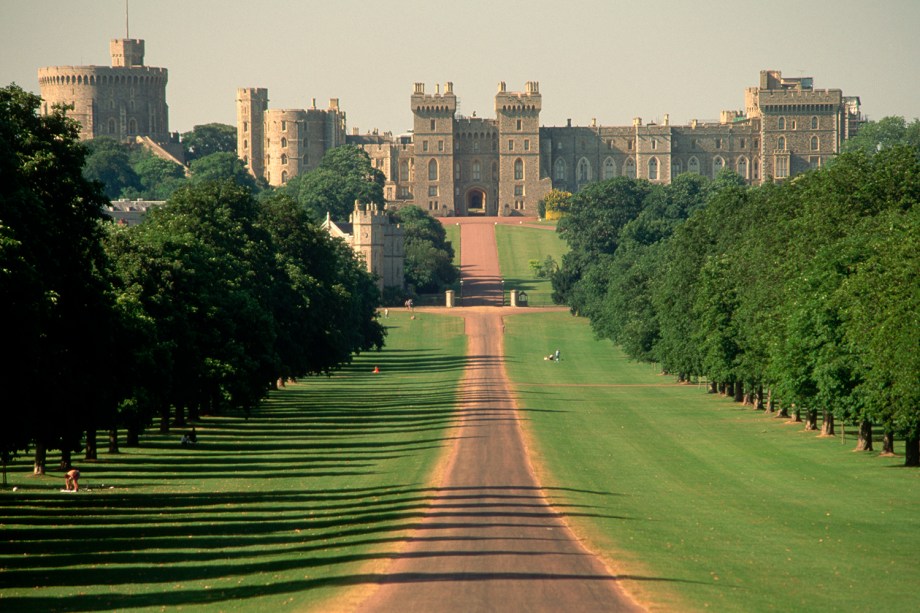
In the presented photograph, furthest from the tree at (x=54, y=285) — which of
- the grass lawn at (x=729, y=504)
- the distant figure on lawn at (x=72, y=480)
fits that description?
the grass lawn at (x=729, y=504)

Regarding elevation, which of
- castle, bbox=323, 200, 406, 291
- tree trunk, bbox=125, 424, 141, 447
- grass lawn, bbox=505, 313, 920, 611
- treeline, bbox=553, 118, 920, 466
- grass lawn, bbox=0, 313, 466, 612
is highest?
castle, bbox=323, 200, 406, 291

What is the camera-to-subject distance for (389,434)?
67438 mm

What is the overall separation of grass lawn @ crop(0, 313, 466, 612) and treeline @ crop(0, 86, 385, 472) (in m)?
1.85

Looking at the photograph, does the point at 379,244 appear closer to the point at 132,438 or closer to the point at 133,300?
the point at 132,438

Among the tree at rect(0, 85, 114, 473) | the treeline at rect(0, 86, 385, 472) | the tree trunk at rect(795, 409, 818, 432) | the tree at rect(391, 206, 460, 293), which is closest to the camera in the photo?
the tree at rect(0, 85, 114, 473)

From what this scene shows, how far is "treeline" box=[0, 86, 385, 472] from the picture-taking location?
3911 cm

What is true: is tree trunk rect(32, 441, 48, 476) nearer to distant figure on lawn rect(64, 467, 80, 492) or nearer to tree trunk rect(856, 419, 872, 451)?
distant figure on lawn rect(64, 467, 80, 492)

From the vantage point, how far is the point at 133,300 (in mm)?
55312

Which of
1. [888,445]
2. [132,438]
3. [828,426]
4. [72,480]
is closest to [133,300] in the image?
[132,438]

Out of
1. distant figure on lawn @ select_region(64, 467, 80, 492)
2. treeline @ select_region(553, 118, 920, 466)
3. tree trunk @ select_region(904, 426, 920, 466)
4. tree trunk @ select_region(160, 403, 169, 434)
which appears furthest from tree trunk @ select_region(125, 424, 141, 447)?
tree trunk @ select_region(904, 426, 920, 466)

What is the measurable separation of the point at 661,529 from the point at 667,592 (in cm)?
934

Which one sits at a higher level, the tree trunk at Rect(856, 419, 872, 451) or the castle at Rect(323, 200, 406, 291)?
the castle at Rect(323, 200, 406, 291)

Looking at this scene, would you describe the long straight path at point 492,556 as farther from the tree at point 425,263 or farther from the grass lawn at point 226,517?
the tree at point 425,263

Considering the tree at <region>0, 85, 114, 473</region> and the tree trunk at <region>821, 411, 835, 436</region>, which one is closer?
the tree at <region>0, 85, 114, 473</region>
